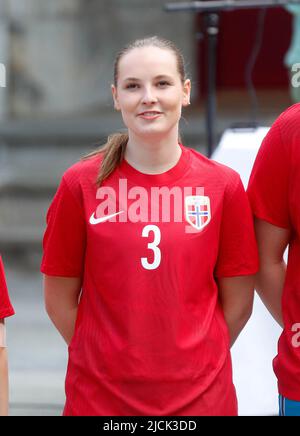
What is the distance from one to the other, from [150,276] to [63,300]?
0.38 metres

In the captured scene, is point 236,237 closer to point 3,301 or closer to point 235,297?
point 235,297

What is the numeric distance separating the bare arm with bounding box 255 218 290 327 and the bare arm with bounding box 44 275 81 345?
530 millimetres

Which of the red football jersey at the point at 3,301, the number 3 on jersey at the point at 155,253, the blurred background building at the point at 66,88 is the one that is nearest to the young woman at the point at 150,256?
the number 3 on jersey at the point at 155,253

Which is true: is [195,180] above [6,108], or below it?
below

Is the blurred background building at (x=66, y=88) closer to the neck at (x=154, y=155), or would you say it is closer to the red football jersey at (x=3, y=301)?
the red football jersey at (x=3, y=301)

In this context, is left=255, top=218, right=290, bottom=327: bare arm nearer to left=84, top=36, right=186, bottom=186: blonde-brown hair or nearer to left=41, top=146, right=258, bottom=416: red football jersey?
left=41, top=146, right=258, bottom=416: red football jersey

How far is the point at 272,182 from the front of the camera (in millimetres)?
2801

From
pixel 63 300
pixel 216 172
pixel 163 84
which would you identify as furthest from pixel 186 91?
pixel 63 300

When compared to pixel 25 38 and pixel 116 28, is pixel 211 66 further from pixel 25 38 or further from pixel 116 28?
pixel 116 28

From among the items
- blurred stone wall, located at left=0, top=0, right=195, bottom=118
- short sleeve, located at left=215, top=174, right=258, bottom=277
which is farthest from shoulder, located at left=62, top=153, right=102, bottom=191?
blurred stone wall, located at left=0, top=0, right=195, bottom=118

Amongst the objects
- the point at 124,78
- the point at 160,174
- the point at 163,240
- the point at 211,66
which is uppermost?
the point at 211,66

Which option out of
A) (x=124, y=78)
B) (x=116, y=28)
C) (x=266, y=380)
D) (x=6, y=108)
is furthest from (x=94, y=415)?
(x=116, y=28)

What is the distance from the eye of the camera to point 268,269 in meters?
2.92

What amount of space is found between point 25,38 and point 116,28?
4.26 ft
